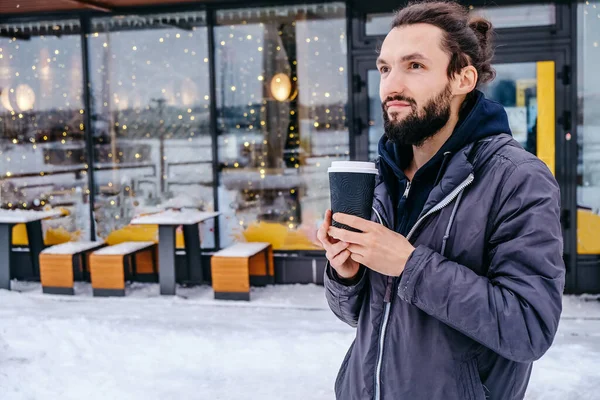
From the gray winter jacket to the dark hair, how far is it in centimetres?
20

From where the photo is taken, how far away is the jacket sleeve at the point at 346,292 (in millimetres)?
1531

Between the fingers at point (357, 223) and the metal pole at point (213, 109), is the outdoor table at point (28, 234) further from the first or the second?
the fingers at point (357, 223)

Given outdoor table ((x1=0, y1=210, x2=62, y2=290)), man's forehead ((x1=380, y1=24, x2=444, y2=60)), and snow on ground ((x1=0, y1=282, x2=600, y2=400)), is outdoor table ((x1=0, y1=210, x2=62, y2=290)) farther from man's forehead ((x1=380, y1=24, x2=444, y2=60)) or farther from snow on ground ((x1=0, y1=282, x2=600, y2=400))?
man's forehead ((x1=380, y1=24, x2=444, y2=60))

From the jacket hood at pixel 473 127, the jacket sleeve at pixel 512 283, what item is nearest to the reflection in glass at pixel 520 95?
the jacket hood at pixel 473 127

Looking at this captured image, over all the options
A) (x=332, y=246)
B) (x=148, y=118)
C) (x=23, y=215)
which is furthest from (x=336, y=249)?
(x=23, y=215)

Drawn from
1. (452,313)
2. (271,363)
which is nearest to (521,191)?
(452,313)

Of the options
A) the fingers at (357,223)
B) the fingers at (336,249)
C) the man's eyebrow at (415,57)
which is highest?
the man's eyebrow at (415,57)

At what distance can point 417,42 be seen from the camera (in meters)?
1.40

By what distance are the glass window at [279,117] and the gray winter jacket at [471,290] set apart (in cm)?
604

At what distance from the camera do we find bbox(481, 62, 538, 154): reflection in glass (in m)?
6.96

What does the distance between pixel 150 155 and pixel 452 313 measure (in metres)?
7.33

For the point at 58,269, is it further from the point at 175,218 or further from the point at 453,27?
the point at 453,27

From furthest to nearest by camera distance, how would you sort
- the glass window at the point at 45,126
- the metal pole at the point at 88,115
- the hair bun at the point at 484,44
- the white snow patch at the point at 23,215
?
the glass window at the point at 45,126, the metal pole at the point at 88,115, the white snow patch at the point at 23,215, the hair bun at the point at 484,44

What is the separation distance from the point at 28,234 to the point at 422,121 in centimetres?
793
